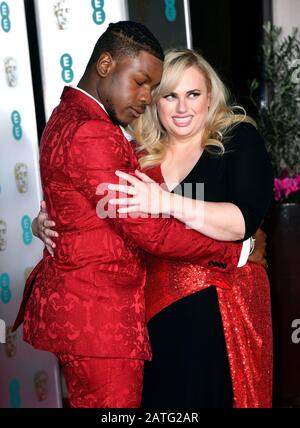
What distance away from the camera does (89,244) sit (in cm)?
160

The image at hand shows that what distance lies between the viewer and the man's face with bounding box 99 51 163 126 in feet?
5.37

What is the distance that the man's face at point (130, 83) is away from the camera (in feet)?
5.37

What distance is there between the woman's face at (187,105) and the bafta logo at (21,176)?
4.09 feet

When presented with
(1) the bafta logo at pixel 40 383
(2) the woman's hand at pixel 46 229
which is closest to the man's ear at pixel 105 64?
(2) the woman's hand at pixel 46 229

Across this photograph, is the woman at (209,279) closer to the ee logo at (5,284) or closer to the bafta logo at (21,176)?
the bafta logo at (21,176)

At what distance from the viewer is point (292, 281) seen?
3143 millimetres

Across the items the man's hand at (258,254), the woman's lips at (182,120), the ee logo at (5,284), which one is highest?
the woman's lips at (182,120)

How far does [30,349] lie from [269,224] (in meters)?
1.31

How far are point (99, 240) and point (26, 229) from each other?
65.1 inches

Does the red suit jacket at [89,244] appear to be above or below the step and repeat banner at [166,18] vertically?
below

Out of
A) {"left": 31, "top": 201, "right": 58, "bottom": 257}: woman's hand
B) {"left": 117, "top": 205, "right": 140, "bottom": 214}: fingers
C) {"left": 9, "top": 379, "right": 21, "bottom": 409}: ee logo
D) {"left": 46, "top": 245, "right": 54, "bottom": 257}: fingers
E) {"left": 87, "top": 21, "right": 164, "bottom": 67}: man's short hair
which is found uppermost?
{"left": 87, "top": 21, "right": 164, "bottom": 67}: man's short hair

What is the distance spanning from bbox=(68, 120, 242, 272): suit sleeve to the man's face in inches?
4.1

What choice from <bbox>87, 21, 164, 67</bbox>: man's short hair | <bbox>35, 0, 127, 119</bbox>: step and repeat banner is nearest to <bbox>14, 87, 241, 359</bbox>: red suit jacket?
<bbox>87, 21, 164, 67</bbox>: man's short hair

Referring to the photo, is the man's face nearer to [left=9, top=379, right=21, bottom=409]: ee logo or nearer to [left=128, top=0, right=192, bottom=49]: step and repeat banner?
[left=128, top=0, right=192, bottom=49]: step and repeat banner
